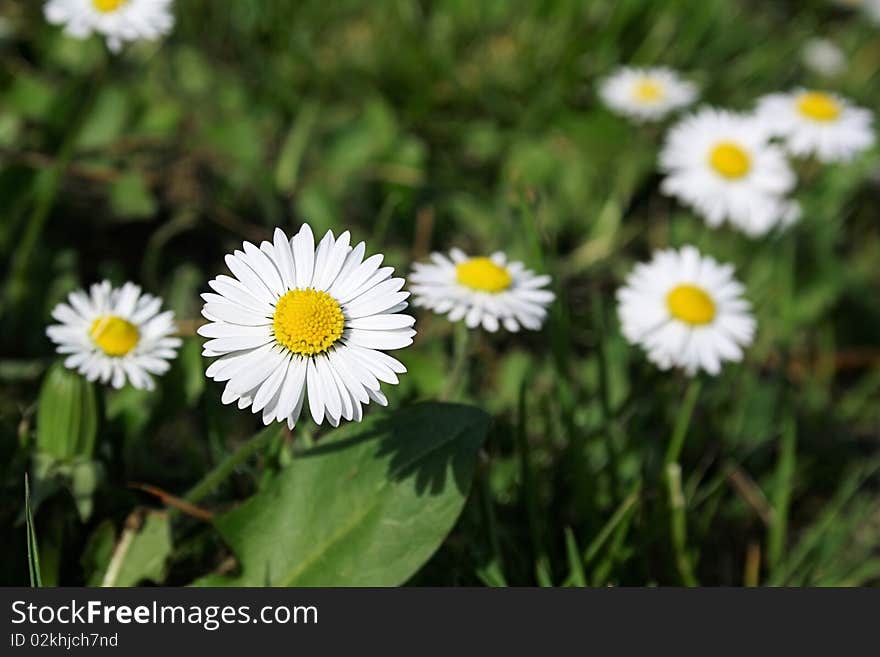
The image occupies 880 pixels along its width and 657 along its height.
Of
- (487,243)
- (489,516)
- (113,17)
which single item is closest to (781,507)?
(489,516)

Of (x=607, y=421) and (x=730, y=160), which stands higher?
(x=730, y=160)

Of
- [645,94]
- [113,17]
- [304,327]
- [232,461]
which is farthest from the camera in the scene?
[645,94]

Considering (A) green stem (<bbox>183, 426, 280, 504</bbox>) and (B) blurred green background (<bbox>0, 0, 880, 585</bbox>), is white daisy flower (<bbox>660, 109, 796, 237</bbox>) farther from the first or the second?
(A) green stem (<bbox>183, 426, 280, 504</bbox>)

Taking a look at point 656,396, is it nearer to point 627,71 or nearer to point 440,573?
point 440,573

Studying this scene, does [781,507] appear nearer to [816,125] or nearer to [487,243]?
[487,243]

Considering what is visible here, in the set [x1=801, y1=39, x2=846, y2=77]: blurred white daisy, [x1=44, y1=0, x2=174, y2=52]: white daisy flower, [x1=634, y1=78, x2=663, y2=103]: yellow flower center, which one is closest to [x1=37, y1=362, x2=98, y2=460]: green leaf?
[x1=44, y1=0, x2=174, y2=52]: white daisy flower

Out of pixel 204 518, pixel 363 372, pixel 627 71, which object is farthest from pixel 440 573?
pixel 627 71
